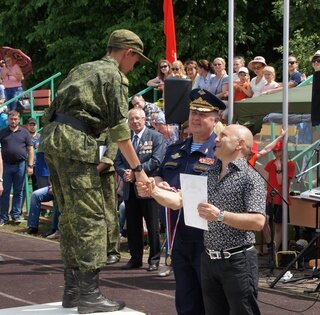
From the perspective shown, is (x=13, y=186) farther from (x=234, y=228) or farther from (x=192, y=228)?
(x=234, y=228)

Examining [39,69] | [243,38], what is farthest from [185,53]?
[39,69]

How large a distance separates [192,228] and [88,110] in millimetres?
1306

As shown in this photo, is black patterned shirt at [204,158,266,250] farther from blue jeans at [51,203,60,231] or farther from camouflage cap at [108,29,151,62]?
blue jeans at [51,203,60,231]

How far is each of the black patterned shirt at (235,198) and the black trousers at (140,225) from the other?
5002 millimetres

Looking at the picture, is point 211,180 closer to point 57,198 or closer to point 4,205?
point 57,198

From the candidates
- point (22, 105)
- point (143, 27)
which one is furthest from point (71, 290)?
point (143, 27)

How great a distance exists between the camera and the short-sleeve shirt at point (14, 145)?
14.3 metres

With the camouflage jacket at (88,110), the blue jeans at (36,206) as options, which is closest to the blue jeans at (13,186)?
the blue jeans at (36,206)

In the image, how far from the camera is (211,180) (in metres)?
5.75

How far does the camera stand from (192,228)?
6.35m

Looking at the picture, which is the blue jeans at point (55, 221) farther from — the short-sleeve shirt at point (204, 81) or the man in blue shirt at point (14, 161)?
the short-sleeve shirt at point (204, 81)

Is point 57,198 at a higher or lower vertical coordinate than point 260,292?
higher

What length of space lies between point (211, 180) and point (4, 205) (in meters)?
9.05

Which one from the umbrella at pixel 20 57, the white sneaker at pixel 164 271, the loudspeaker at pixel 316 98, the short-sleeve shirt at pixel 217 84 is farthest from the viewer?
the umbrella at pixel 20 57
